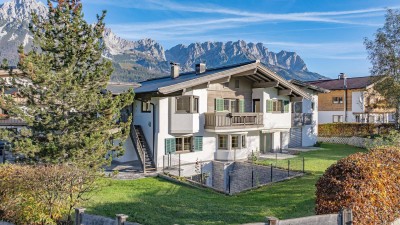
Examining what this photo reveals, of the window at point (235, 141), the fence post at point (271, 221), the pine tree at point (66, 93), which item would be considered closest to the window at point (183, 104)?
the window at point (235, 141)

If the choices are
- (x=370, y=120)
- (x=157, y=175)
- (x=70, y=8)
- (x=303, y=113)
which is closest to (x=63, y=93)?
(x=70, y=8)

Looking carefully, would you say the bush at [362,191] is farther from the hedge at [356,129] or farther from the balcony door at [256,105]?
the hedge at [356,129]

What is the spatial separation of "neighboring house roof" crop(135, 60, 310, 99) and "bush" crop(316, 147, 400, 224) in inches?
510

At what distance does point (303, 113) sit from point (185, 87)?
15371mm

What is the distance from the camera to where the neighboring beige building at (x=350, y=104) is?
1710 inches

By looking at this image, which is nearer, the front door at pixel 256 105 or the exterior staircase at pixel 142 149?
the exterior staircase at pixel 142 149

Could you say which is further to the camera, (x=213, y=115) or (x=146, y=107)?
(x=213, y=115)

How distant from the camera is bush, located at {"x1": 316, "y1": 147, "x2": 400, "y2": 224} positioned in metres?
8.38

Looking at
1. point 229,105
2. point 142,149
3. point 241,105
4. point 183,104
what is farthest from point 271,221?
point 241,105

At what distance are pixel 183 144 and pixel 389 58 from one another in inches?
893

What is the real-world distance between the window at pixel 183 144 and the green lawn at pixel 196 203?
5.25m

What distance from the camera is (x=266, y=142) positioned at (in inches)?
1125

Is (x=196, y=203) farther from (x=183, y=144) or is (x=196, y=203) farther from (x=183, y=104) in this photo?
(x=183, y=104)

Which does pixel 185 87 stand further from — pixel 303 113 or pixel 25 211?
pixel 303 113
